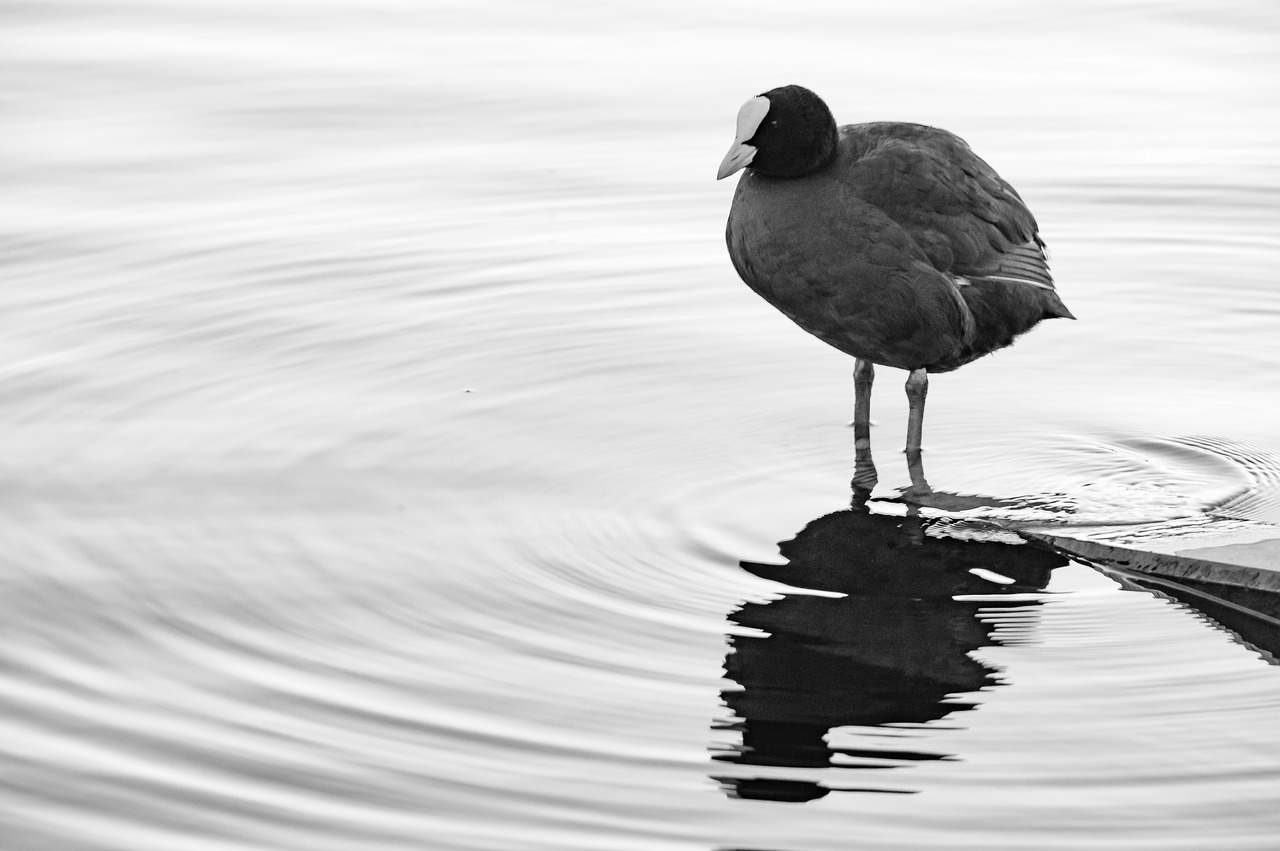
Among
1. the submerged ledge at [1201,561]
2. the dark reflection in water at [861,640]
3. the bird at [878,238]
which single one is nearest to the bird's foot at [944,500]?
the bird at [878,238]

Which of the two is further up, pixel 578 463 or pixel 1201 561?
pixel 578 463

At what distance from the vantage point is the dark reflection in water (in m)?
4.59

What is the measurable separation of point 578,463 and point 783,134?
138cm

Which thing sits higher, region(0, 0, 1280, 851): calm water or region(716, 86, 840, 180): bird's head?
region(716, 86, 840, 180): bird's head

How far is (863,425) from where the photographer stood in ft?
22.5

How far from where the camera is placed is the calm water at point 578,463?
4434 mm

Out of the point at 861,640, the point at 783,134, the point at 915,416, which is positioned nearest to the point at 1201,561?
the point at 861,640

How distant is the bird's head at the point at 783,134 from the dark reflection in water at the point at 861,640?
1.21 metres

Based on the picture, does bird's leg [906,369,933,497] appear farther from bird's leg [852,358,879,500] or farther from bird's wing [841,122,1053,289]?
bird's wing [841,122,1053,289]

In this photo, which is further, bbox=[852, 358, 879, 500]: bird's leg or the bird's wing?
bbox=[852, 358, 879, 500]: bird's leg

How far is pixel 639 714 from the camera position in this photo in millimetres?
4730

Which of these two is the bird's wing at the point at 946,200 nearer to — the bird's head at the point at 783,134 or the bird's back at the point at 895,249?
the bird's back at the point at 895,249

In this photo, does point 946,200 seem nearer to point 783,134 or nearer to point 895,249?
point 895,249

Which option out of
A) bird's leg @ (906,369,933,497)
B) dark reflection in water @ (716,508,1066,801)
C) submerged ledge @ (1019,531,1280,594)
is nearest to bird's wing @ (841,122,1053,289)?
bird's leg @ (906,369,933,497)
